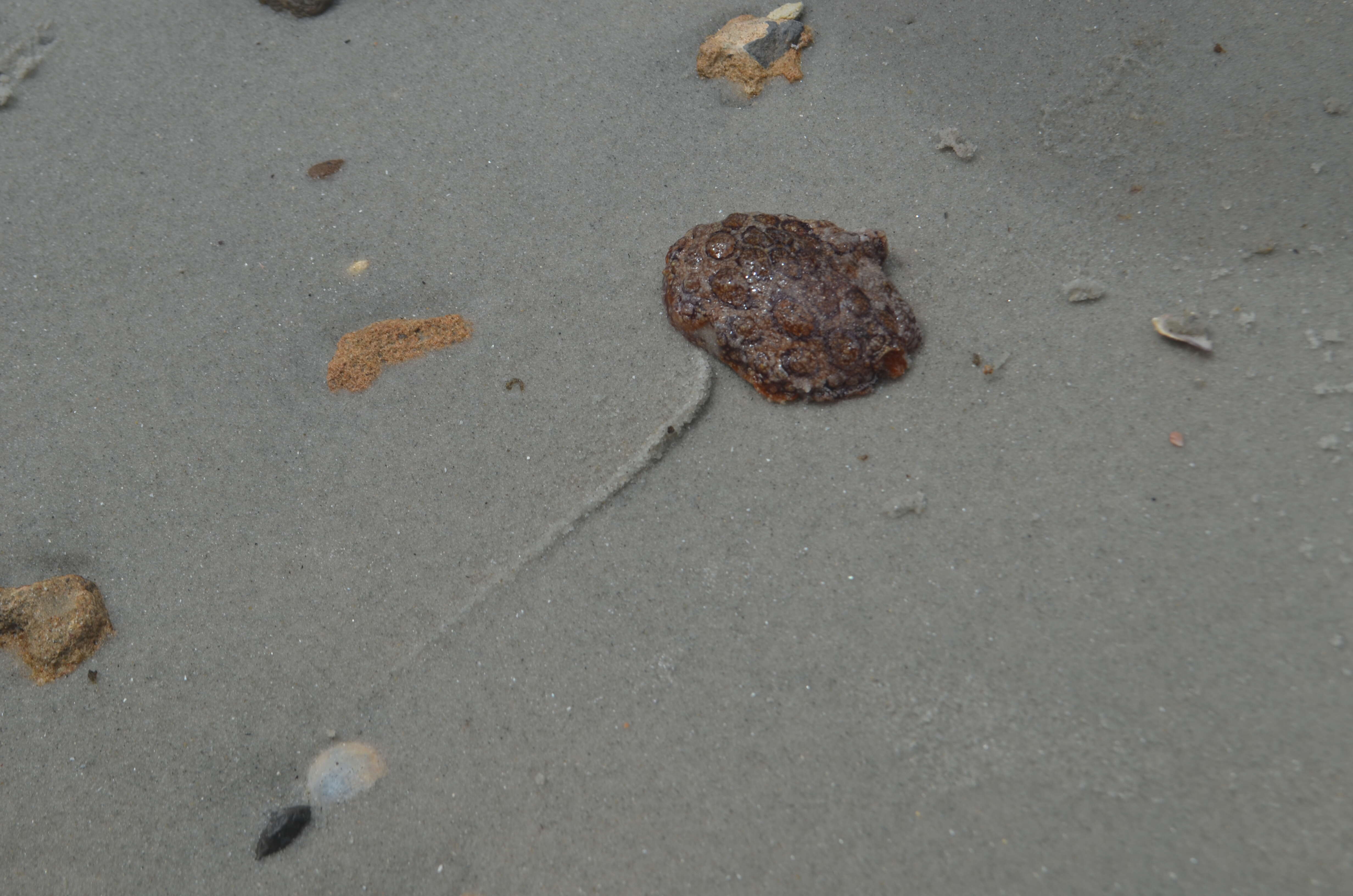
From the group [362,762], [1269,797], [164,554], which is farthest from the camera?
[164,554]

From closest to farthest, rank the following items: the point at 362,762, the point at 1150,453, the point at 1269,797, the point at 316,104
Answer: the point at 1269,797 → the point at 362,762 → the point at 1150,453 → the point at 316,104

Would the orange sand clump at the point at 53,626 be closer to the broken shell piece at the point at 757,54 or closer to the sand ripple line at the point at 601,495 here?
the sand ripple line at the point at 601,495

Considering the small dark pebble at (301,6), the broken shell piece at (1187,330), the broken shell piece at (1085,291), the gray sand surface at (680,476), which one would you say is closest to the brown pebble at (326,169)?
the gray sand surface at (680,476)

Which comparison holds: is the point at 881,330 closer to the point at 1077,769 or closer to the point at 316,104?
the point at 1077,769

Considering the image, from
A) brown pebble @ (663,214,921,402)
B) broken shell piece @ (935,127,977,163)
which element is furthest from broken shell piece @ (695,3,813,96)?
brown pebble @ (663,214,921,402)

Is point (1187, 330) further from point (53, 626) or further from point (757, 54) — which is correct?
point (53, 626)

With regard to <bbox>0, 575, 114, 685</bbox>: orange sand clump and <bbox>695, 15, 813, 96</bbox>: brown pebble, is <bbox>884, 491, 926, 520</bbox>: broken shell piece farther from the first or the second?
<bbox>0, 575, 114, 685</bbox>: orange sand clump

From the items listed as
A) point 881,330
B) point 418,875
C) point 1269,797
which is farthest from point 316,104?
point 1269,797
